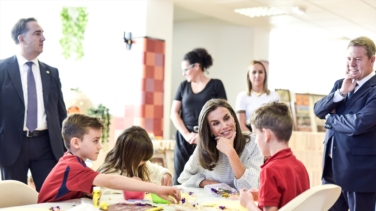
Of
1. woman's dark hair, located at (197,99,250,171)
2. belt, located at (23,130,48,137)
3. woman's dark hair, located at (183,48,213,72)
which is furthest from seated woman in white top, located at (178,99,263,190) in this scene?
woman's dark hair, located at (183,48,213,72)

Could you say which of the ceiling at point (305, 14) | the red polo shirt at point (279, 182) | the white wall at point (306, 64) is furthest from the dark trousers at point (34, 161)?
the white wall at point (306, 64)

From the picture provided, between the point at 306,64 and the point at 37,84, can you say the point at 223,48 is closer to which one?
the point at 306,64

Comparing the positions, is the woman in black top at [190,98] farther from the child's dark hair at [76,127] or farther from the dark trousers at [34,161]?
the child's dark hair at [76,127]

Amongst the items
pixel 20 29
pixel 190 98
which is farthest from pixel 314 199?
pixel 190 98

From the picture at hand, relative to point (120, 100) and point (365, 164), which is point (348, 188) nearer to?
point (365, 164)

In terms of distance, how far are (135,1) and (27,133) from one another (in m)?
3.58

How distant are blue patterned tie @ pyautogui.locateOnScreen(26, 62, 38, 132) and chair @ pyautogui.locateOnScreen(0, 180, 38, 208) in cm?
98

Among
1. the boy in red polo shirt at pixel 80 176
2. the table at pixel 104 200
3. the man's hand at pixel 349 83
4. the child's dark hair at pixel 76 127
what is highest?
the man's hand at pixel 349 83

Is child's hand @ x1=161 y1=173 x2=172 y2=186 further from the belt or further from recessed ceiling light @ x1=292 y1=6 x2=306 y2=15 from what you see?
recessed ceiling light @ x1=292 y1=6 x2=306 y2=15

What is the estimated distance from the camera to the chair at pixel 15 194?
86.4 inches

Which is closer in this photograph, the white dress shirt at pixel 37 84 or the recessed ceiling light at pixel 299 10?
the white dress shirt at pixel 37 84

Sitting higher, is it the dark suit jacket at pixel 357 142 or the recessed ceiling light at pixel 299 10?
the recessed ceiling light at pixel 299 10

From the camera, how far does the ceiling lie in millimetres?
6562

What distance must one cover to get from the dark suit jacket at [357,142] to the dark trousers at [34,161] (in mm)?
1773
